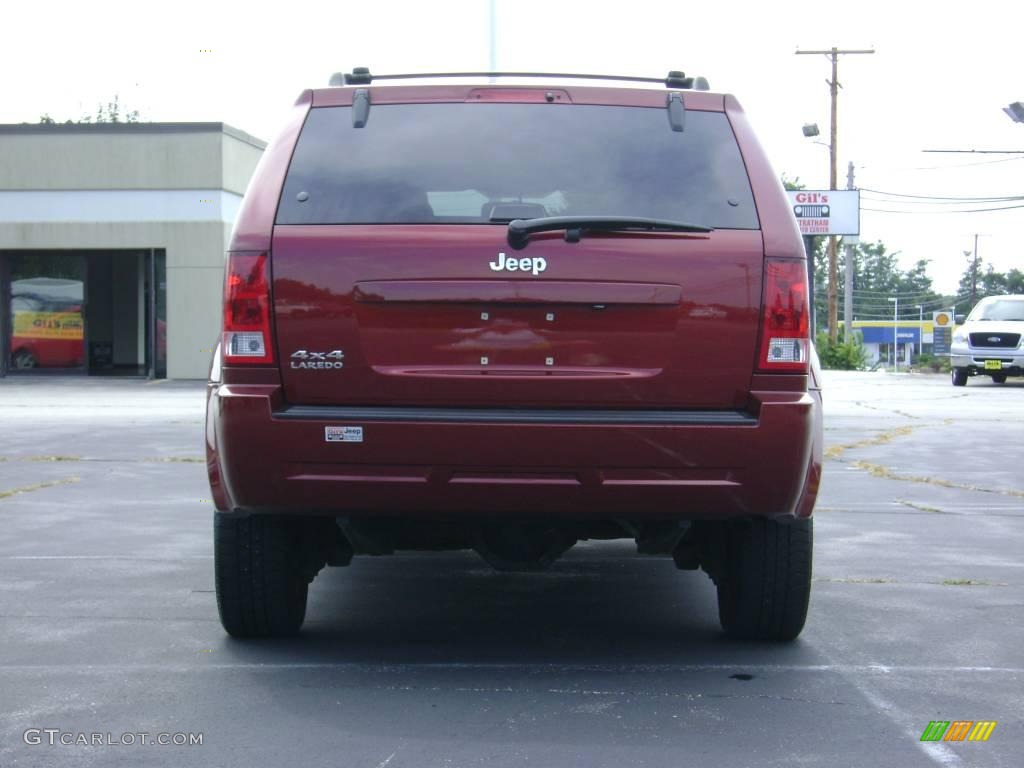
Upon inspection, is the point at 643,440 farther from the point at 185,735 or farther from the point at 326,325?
the point at 185,735

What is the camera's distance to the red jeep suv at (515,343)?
4.39 metres

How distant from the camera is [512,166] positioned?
4613 millimetres

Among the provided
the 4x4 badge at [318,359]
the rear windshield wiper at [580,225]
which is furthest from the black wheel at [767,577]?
the 4x4 badge at [318,359]

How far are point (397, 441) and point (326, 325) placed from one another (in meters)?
0.44

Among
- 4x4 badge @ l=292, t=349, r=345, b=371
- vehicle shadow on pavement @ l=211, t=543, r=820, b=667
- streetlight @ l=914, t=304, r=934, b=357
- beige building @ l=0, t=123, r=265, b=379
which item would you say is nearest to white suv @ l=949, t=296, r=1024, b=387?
beige building @ l=0, t=123, r=265, b=379

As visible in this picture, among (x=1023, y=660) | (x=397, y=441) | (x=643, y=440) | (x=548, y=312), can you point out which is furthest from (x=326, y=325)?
(x=1023, y=660)

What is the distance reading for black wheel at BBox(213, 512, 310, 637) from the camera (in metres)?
4.94

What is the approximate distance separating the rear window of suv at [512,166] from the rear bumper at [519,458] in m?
0.65

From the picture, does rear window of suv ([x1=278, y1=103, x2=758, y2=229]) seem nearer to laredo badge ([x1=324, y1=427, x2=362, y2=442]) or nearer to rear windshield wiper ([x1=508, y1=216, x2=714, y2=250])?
rear windshield wiper ([x1=508, y1=216, x2=714, y2=250])

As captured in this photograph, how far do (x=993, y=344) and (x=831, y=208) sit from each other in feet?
46.6

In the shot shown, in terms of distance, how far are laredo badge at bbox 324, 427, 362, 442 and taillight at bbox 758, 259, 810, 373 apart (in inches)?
52.1

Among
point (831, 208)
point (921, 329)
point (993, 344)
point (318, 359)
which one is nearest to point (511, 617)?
point (318, 359)

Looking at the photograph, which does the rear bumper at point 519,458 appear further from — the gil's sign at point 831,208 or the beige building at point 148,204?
the gil's sign at point 831,208

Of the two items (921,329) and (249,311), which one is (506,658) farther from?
(921,329)
